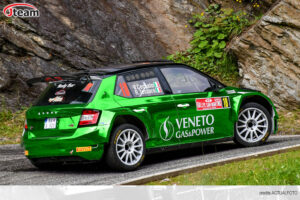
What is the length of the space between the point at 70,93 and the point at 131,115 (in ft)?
3.39

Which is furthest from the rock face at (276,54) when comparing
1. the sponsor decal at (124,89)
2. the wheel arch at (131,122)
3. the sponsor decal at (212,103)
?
the sponsor decal at (124,89)

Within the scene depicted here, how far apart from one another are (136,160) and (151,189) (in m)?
1.76

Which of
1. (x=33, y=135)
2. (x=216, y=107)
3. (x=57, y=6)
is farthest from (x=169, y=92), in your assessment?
(x=57, y=6)

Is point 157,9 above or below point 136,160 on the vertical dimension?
above

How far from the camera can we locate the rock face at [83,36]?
15023mm

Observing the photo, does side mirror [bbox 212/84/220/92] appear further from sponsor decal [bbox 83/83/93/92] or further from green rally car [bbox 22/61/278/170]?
sponsor decal [bbox 83/83/93/92]

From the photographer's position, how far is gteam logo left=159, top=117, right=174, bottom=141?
8.48m

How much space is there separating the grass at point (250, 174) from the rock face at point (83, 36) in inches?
337

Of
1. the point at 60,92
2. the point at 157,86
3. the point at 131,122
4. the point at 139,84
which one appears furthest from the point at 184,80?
the point at 60,92

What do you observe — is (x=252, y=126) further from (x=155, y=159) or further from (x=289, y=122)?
(x=289, y=122)

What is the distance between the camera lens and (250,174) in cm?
648

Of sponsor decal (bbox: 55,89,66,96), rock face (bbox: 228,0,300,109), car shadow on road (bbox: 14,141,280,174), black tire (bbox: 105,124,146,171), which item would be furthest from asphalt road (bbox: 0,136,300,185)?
rock face (bbox: 228,0,300,109)

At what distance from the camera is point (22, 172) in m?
8.44

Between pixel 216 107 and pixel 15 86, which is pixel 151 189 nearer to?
pixel 216 107
